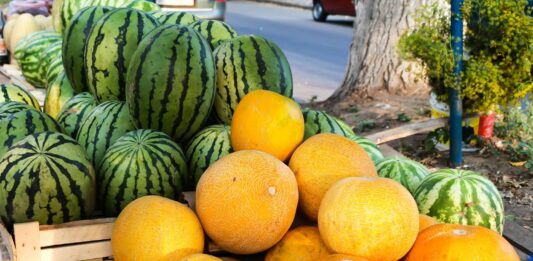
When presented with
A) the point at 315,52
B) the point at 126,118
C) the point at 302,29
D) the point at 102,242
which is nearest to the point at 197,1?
the point at 315,52

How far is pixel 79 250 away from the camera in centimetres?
198

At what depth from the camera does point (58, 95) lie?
3393mm

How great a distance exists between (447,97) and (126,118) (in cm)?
356

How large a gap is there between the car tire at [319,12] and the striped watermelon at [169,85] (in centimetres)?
1463

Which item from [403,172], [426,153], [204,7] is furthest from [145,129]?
[204,7]

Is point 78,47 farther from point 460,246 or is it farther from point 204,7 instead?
point 204,7

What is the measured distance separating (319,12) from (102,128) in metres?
15.0

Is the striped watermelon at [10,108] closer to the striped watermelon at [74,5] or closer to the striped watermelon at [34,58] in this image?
the striped watermelon at [74,5]

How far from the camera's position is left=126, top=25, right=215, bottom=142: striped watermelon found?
2.47 metres

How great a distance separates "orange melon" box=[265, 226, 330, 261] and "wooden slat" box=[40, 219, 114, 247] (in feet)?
1.84

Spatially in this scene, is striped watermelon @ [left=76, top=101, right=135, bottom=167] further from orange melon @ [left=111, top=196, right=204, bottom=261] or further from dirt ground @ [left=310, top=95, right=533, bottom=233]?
dirt ground @ [left=310, top=95, right=533, bottom=233]

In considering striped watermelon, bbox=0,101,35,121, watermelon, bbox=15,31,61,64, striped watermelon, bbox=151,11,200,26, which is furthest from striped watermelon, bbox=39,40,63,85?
striped watermelon, bbox=0,101,35,121

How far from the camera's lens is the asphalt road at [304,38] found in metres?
9.58

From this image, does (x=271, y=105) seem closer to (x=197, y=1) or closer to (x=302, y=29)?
(x=197, y=1)
